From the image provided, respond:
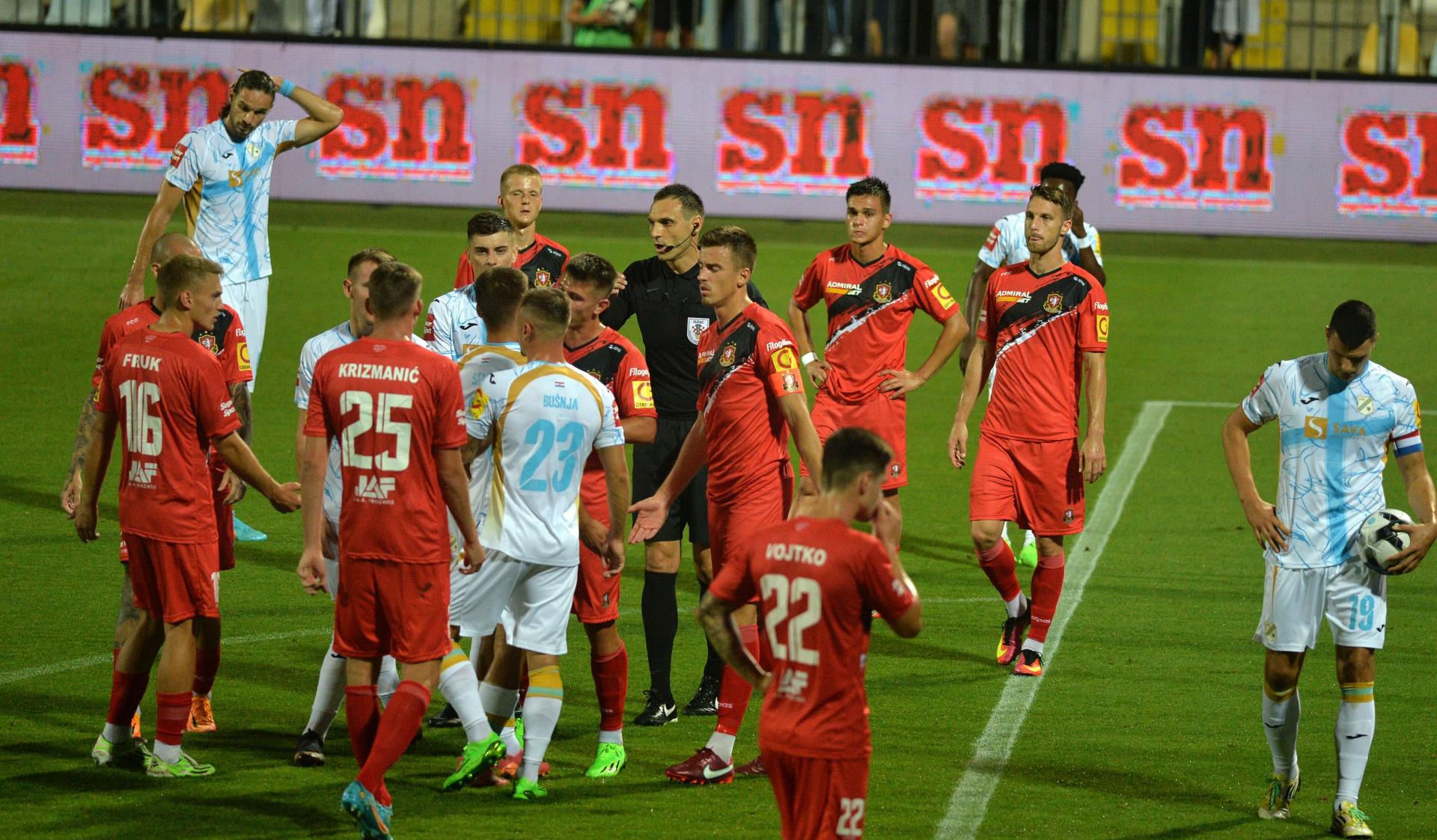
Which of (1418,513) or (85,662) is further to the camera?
(85,662)

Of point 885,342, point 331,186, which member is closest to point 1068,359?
point 885,342

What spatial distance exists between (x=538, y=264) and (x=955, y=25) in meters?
15.7

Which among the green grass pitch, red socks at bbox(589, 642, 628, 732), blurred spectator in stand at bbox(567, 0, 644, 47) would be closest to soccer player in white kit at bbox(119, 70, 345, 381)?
the green grass pitch

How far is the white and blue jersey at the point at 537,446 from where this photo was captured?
6.47m

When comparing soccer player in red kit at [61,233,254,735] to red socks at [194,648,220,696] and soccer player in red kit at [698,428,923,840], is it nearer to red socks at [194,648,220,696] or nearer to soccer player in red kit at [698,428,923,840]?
red socks at [194,648,220,696]

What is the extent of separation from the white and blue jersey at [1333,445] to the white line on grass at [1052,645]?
4.83ft

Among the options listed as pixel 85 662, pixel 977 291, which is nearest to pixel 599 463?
pixel 85 662

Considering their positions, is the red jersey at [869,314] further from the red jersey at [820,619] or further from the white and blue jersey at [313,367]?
the red jersey at [820,619]

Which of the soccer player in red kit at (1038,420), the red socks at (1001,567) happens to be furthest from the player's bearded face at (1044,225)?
the red socks at (1001,567)

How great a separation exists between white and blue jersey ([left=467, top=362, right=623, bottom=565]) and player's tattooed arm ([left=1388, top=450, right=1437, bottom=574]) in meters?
2.91

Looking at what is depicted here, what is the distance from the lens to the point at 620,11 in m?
23.9

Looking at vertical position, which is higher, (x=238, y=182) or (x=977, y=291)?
(x=238, y=182)

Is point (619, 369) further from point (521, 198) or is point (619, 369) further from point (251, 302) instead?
point (251, 302)

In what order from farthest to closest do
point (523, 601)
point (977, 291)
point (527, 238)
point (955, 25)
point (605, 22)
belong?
point (605, 22) → point (955, 25) → point (977, 291) → point (527, 238) → point (523, 601)
